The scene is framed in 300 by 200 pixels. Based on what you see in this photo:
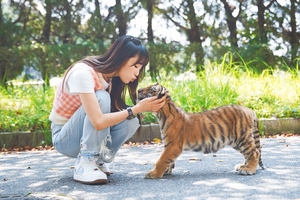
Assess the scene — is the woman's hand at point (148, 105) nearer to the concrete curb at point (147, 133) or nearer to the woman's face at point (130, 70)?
the woman's face at point (130, 70)

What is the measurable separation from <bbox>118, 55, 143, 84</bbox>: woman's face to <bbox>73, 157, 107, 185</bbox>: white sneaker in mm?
685

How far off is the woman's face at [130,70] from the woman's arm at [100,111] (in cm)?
26

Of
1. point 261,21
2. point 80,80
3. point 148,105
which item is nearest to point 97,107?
point 80,80

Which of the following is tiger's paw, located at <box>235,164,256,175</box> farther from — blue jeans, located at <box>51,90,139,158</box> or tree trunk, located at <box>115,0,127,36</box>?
tree trunk, located at <box>115,0,127,36</box>

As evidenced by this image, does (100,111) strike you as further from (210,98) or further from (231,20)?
(231,20)

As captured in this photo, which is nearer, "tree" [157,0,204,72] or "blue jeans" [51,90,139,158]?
"blue jeans" [51,90,139,158]

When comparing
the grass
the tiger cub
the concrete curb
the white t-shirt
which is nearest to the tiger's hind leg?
the tiger cub

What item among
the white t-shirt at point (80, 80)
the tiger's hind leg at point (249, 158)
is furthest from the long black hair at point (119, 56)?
the tiger's hind leg at point (249, 158)

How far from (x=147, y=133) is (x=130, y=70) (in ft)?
11.4

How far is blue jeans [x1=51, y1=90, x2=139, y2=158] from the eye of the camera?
3953mm

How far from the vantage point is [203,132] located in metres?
4.41

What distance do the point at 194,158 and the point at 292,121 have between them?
9.15ft

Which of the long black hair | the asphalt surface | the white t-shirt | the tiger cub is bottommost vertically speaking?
the asphalt surface

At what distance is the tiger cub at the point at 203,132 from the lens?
13.9 feet
